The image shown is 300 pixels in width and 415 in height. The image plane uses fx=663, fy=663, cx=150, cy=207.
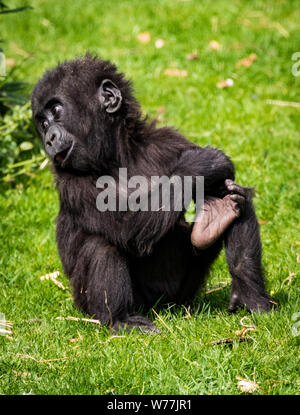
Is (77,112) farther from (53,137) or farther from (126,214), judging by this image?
(126,214)

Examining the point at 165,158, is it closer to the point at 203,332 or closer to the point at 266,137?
the point at 203,332

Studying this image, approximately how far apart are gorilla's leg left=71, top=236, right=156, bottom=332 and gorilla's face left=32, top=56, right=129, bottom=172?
27.3 inches

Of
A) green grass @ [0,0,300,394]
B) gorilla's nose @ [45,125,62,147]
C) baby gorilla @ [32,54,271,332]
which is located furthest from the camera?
gorilla's nose @ [45,125,62,147]

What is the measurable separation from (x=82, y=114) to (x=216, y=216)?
139 cm

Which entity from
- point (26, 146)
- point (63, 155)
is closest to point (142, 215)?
point (63, 155)

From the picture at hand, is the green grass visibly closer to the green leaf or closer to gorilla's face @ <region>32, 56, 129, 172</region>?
the green leaf

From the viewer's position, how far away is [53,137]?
5.39m

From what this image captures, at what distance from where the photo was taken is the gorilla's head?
5387mm

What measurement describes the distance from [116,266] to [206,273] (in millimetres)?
908

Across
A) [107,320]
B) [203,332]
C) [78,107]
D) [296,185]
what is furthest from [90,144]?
[296,185]

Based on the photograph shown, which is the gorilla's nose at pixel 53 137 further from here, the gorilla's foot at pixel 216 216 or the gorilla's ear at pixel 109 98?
the gorilla's foot at pixel 216 216

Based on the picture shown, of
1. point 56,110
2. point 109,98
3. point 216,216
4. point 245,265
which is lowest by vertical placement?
point 245,265

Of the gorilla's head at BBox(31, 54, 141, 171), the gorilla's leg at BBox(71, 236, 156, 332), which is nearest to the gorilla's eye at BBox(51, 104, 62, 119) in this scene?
the gorilla's head at BBox(31, 54, 141, 171)

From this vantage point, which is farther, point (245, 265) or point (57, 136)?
point (57, 136)
